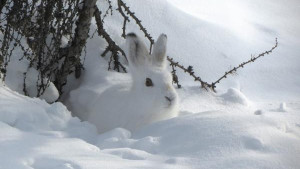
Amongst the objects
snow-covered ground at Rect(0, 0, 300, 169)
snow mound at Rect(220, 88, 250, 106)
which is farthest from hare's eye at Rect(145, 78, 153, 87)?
snow mound at Rect(220, 88, 250, 106)

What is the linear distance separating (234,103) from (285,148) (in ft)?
6.65

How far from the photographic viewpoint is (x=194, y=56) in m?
4.73

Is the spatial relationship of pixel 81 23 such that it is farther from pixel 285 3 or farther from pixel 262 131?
pixel 285 3

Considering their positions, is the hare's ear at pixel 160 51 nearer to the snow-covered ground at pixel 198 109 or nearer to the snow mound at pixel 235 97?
the snow-covered ground at pixel 198 109

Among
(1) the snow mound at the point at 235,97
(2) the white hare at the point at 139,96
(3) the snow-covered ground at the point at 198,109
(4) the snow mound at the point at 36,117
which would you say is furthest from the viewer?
(1) the snow mound at the point at 235,97

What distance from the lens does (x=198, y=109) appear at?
13.6ft

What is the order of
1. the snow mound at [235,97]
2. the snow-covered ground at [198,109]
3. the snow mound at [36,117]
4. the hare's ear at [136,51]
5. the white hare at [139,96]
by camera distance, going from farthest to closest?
the snow mound at [235,97]
the hare's ear at [136,51]
the white hare at [139,96]
the snow mound at [36,117]
the snow-covered ground at [198,109]

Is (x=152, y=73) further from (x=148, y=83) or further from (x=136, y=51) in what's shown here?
(x=136, y=51)

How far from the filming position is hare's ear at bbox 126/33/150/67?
3.73 metres

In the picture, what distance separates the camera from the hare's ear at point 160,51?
3.82 metres

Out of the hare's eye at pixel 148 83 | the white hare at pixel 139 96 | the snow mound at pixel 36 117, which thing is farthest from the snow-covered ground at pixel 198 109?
the hare's eye at pixel 148 83

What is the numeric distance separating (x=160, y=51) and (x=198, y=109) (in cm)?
74

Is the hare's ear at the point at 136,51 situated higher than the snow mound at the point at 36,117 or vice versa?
the hare's ear at the point at 136,51

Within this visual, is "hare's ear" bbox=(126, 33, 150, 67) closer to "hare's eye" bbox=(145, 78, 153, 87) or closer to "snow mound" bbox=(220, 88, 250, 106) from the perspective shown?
"hare's eye" bbox=(145, 78, 153, 87)
